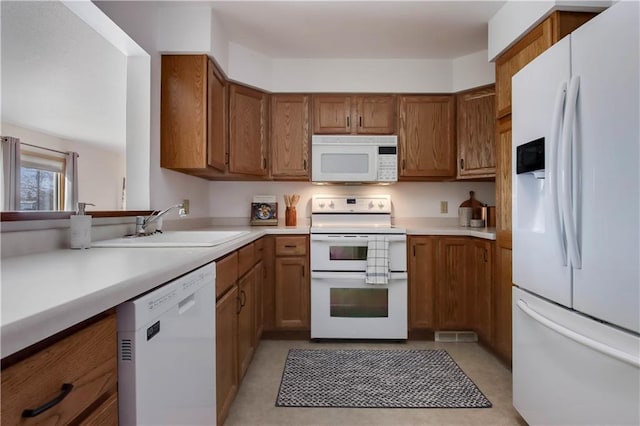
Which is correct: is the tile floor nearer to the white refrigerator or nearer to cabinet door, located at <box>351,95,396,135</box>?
the white refrigerator

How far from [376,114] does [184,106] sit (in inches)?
60.8

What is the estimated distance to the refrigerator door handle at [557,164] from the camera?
1152 millimetres

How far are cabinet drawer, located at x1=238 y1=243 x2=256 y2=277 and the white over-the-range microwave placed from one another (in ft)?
3.20

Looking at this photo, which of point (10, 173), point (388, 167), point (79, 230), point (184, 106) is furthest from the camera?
point (388, 167)

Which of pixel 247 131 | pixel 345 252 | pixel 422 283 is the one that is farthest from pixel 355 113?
pixel 422 283

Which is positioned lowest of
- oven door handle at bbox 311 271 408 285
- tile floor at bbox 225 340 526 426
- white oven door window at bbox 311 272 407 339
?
tile floor at bbox 225 340 526 426

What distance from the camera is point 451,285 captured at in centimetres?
250

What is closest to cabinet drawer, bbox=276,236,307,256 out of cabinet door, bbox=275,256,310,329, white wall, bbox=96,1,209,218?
cabinet door, bbox=275,256,310,329

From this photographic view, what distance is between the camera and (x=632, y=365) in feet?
2.99

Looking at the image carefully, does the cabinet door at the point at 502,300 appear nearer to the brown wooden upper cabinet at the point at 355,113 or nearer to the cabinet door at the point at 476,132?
the cabinet door at the point at 476,132

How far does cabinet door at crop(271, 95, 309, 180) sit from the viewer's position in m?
2.76

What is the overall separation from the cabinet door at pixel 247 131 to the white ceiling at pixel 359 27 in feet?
A: 1.26

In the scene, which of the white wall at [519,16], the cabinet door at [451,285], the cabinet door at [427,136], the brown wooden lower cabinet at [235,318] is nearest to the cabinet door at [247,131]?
the brown wooden lower cabinet at [235,318]

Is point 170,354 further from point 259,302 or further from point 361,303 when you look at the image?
point 361,303
